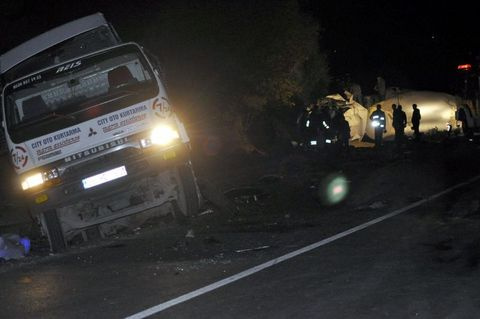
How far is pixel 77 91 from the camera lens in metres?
9.78

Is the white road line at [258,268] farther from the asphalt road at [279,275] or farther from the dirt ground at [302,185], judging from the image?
the dirt ground at [302,185]

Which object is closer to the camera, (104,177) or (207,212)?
(104,177)

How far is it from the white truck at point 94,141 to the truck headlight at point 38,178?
14 millimetres

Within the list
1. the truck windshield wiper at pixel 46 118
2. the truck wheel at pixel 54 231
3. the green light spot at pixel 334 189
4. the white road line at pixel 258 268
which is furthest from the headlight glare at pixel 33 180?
the green light spot at pixel 334 189

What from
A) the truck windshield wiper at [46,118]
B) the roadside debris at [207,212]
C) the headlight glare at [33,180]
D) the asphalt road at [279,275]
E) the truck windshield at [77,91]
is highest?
the truck windshield at [77,91]

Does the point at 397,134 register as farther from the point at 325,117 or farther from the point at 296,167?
the point at 296,167

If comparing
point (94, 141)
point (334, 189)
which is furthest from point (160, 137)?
point (334, 189)

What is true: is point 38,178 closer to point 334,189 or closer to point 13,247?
point 13,247

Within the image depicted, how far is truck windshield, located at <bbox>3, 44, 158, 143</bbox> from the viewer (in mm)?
9234

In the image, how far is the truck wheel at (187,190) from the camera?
9984mm

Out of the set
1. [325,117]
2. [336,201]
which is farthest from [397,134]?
[336,201]

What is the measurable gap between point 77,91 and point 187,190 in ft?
7.16

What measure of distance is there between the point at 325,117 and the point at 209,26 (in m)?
4.71

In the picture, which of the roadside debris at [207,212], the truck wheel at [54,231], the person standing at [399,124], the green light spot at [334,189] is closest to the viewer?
the truck wheel at [54,231]
